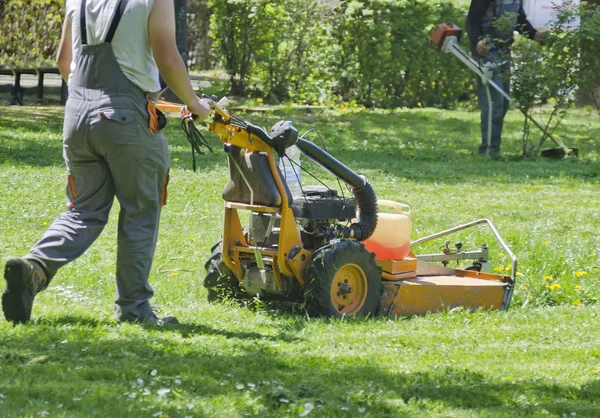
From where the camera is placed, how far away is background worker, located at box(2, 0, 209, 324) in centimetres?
521

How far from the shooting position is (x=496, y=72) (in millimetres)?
13906

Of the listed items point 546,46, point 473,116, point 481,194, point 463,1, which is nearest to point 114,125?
point 481,194

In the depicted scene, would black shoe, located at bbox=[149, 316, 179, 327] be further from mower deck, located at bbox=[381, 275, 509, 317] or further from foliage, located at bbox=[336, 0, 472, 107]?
foliage, located at bbox=[336, 0, 472, 107]

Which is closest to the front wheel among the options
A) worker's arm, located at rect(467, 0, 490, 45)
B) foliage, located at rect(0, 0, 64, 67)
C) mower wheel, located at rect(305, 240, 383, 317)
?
mower wheel, located at rect(305, 240, 383, 317)

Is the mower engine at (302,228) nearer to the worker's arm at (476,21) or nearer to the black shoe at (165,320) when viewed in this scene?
the black shoe at (165,320)

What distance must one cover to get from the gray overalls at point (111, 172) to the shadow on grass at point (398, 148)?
21.1 feet

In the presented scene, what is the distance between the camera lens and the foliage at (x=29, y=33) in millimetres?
20641

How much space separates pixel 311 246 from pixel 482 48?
799 centimetres

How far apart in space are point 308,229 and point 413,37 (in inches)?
509

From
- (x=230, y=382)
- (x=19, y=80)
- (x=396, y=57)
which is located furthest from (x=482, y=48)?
(x=230, y=382)

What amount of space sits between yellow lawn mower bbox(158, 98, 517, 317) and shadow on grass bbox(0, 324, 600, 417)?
1006mm

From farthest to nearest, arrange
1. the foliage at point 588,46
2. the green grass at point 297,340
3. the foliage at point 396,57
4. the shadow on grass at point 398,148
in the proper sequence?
the foliage at point 396,57, the foliage at point 588,46, the shadow on grass at point 398,148, the green grass at point 297,340

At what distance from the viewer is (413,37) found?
18.8m

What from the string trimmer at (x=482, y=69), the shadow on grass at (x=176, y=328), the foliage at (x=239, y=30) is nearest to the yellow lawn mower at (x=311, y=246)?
the shadow on grass at (x=176, y=328)
